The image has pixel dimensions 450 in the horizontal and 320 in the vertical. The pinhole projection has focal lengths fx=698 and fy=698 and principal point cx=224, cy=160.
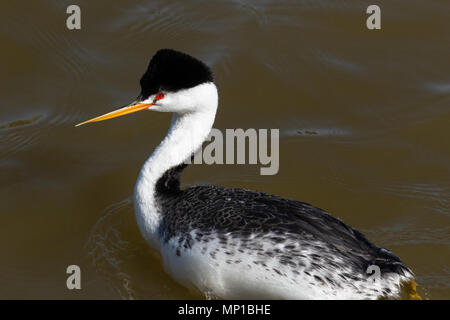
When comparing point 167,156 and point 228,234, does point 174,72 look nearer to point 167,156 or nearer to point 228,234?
point 167,156

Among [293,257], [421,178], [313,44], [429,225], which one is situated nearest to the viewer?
[293,257]

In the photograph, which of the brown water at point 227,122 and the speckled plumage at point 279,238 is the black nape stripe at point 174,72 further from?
the brown water at point 227,122

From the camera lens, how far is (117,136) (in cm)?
791

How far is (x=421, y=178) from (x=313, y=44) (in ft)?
8.85

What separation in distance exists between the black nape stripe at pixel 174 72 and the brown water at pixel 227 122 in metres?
1.61

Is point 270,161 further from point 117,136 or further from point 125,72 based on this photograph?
point 125,72

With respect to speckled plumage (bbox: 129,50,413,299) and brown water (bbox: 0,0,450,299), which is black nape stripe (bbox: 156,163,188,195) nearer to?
speckled plumage (bbox: 129,50,413,299)

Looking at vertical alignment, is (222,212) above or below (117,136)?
below

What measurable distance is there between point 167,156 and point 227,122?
6.70ft

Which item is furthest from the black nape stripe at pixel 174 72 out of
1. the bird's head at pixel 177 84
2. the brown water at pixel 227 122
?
the brown water at pixel 227 122

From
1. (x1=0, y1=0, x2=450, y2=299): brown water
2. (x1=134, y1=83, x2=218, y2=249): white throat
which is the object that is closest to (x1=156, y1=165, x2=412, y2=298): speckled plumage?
(x1=134, y1=83, x2=218, y2=249): white throat

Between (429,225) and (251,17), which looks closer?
(429,225)

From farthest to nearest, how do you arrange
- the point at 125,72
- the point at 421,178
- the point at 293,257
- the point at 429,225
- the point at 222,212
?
1. the point at 125,72
2. the point at 421,178
3. the point at 429,225
4. the point at 222,212
5. the point at 293,257
